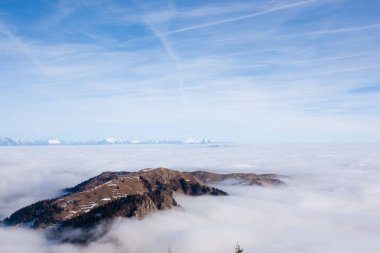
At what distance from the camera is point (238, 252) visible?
11888cm

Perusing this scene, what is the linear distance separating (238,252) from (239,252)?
2.65 ft

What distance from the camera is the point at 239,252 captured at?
120 metres
